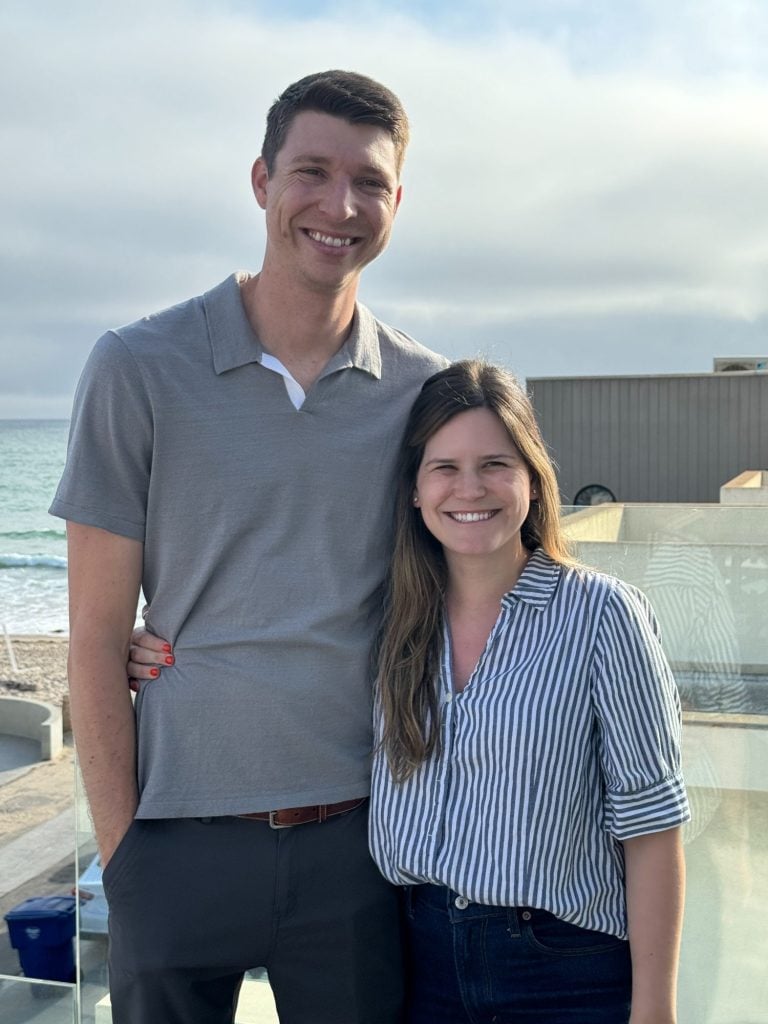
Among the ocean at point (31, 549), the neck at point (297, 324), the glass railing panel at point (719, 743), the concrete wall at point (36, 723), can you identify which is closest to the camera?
the neck at point (297, 324)

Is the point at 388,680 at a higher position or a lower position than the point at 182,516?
lower

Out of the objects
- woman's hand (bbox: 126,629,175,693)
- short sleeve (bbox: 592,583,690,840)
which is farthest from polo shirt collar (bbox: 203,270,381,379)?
short sleeve (bbox: 592,583,690,840)

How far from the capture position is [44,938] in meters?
7.12

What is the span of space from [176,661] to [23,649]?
2217cm

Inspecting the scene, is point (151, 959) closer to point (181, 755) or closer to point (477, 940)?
point (181, 755)

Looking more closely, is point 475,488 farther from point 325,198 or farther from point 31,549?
point 31,549

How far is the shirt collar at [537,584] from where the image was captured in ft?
5.58

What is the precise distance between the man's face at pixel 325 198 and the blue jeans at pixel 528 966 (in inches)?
38.6

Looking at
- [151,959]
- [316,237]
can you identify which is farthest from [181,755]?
[316,237]

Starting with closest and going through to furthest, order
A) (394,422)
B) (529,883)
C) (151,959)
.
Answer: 1. (529,883)
2. (151,959)
3. (394,422)

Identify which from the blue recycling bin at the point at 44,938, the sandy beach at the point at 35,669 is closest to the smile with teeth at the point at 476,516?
the blue recycling bin at the point at 44,938

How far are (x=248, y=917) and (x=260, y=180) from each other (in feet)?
3.83

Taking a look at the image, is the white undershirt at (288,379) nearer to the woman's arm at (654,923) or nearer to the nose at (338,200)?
the nose at (338,200)

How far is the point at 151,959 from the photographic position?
5.66 ft
